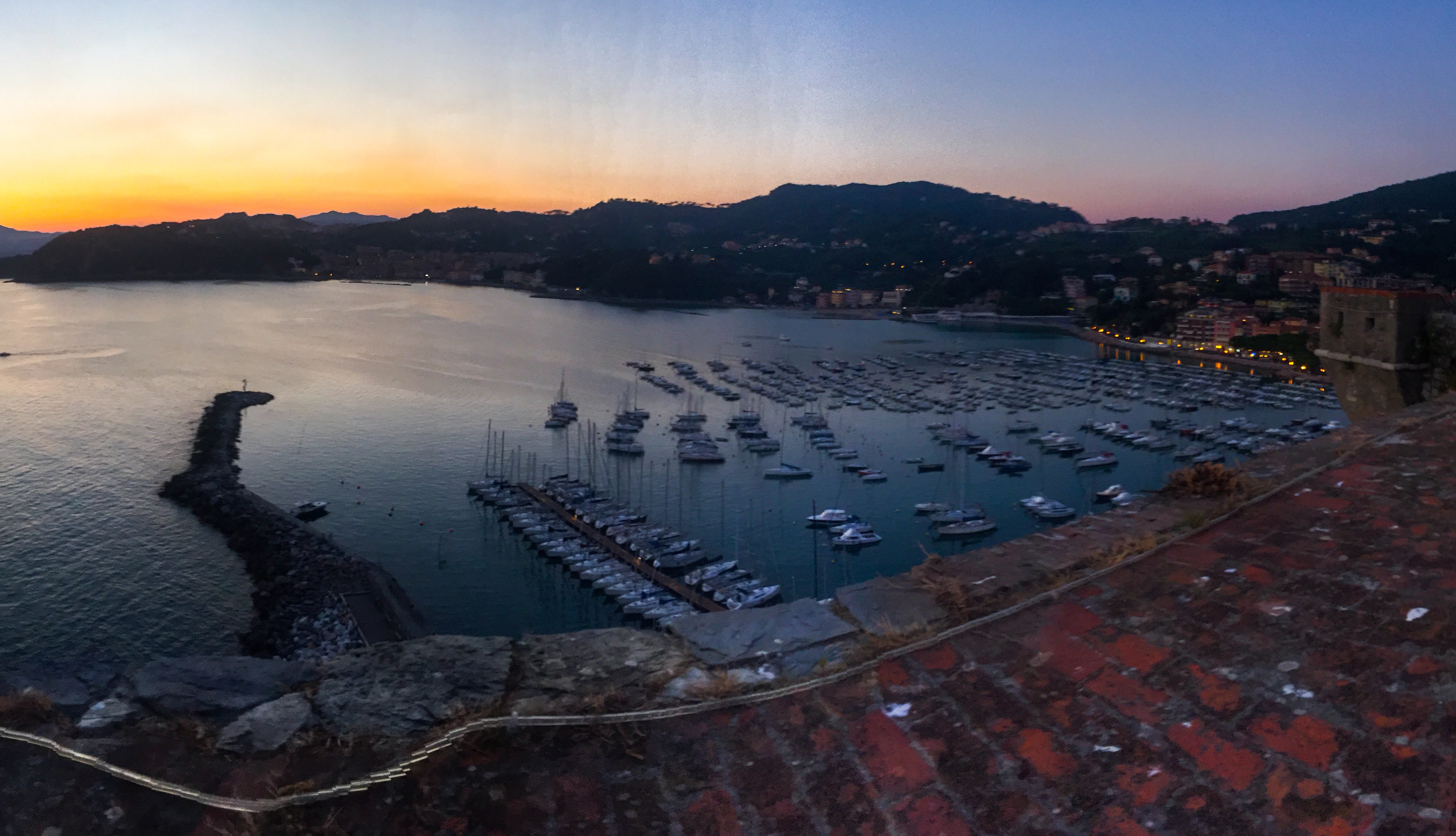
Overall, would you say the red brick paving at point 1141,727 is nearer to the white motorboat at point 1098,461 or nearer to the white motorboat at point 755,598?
the white motorboat at point 755,598

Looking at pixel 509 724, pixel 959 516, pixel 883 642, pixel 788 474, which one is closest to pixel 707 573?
pixel 959 516

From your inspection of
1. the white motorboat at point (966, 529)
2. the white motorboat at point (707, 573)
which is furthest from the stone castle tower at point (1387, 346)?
the white motorboat at point (966, 529)

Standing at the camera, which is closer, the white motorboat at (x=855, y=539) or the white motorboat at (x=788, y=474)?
the white motorboat at (x=855, y=539)

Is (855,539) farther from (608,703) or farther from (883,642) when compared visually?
(608,703)

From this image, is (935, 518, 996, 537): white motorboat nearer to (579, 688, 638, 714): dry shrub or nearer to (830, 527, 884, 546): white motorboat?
(830, 527, 884, 546): white motorboat

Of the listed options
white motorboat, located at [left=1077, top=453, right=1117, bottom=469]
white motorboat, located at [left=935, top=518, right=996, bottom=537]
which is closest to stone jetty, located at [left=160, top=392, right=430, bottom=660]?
white motorboat, located at [left=935, top=518, right=996, bottom=537]
